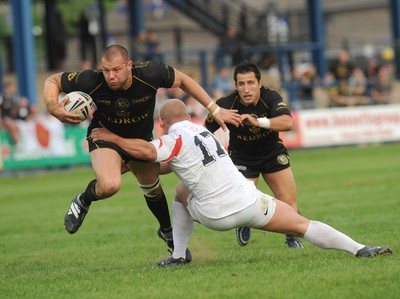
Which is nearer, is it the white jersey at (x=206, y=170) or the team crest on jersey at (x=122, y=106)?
the white jersey at (x=206, y=170)

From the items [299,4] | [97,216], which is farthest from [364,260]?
[299,4]

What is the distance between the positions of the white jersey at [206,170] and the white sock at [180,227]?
0.78m

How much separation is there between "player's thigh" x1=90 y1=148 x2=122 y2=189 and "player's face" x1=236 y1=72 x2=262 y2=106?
1.79 meters

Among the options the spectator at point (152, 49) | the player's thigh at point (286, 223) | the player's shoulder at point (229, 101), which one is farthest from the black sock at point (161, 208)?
the spectator at point (152, 49)

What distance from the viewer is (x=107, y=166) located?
8742 millimetres

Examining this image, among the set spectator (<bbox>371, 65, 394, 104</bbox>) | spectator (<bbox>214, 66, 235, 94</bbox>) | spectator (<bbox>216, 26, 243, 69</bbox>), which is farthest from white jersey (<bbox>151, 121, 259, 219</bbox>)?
spectator (<bbox>371, 65, 394, 104</bbox>)

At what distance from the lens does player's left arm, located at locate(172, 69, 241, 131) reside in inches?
354

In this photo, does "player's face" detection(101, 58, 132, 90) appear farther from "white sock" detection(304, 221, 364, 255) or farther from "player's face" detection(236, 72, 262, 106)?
"white sock" detection(304, 221, 364, 255)

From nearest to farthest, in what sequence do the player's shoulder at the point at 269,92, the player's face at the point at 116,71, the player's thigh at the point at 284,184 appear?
the player's face at the point at 116,71 → the player's shoulder at the point at 269,92 → the player's thigh at the point at 284,184

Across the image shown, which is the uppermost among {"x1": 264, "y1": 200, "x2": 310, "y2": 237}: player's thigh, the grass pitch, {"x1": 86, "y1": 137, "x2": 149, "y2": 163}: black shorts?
{"x1": 86, "y1": 137, "x2": 149, "y2": 163}: black shorts

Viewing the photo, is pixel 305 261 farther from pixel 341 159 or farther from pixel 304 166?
pixel 341 159

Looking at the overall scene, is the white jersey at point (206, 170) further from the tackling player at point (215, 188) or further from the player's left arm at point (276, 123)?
the player's left arm at point (276, 123)

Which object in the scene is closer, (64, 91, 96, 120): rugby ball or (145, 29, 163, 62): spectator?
(64, 91, 96, 120): rugby ball

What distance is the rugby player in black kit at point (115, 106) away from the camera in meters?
8.68
